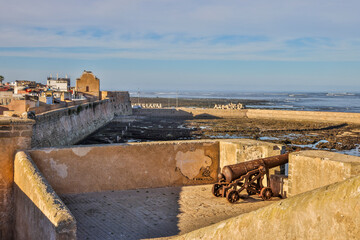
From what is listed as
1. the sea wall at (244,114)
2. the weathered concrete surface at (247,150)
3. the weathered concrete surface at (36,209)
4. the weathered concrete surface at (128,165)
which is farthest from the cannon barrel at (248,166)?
the sea wall at (244,114)

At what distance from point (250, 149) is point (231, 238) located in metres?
4.03

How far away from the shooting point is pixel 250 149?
660 centimetres

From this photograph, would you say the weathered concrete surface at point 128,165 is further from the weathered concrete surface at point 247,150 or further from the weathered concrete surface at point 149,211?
the weathered concrete surface at point 247,150

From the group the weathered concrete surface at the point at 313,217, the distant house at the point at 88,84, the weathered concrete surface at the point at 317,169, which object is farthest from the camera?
the distant house at the point at 88,84

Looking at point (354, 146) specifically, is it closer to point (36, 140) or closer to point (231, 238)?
point (36, 140)

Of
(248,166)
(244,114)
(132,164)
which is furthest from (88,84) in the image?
(248,166)

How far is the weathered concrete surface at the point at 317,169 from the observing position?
196 inches

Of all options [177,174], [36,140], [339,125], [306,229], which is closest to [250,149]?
[177,174]

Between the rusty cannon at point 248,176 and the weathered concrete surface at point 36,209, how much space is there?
284 cm

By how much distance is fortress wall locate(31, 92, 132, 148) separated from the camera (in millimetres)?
16581

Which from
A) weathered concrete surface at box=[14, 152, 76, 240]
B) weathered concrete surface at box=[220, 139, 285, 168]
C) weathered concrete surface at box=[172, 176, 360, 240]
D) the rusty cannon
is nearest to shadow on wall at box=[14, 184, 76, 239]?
weathered concrete surface at box=[14, 152, 76, 240]

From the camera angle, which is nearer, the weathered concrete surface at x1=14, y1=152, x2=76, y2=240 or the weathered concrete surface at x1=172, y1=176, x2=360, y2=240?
the weathered concrete surface at x1=172, y1=176, x2=360, y2=240

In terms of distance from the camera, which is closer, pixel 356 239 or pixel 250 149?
pixel 356 239

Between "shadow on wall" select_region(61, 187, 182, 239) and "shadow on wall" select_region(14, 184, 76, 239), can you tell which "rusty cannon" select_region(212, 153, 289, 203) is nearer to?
"shadow on wall" select_region(61, 187, 182, 239)
